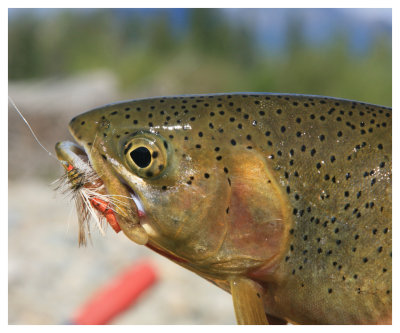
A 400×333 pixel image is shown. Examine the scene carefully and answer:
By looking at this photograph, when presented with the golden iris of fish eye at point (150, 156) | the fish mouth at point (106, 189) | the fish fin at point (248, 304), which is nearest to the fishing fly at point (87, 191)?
the fish mouth at point (106, 189)

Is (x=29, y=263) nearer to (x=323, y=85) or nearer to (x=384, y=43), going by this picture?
(x=323, y=85)

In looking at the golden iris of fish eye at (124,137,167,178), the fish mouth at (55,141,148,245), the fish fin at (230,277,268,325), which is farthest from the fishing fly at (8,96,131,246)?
the fish fin at (230,277,268,325)

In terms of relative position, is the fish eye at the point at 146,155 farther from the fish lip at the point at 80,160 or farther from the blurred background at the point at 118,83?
the blurred background at the point at 118,83

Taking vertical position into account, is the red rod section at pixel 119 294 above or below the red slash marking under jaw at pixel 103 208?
above

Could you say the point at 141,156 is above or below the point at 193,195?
above

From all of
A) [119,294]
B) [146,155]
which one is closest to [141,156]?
[146,155]

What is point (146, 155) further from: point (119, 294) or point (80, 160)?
point (119, 294)
